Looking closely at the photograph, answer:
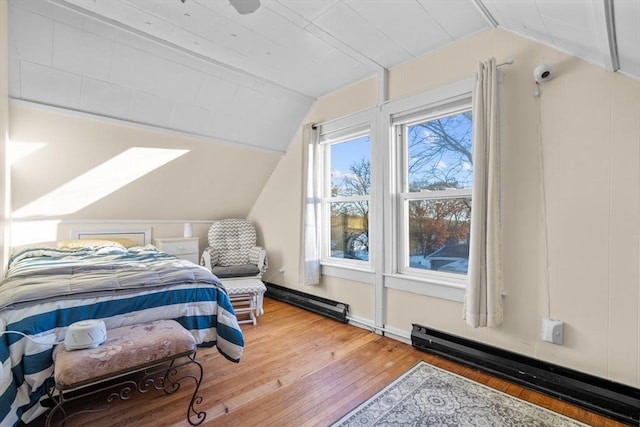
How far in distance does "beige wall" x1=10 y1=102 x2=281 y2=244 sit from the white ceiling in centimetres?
18

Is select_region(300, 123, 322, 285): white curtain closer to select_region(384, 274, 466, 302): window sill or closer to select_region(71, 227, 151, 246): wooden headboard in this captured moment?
select_region(384, 274, 466, 302): window sill

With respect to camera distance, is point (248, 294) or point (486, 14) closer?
point (486, 14)

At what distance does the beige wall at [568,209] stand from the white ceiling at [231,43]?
0.14 m

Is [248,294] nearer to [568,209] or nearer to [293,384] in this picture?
[293,384]

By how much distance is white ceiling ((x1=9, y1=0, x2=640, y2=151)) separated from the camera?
1729 millimetres

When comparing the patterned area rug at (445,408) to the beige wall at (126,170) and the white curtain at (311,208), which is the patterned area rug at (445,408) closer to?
the white curtain at (311,208)

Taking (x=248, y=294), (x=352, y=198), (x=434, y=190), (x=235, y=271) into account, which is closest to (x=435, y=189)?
(x=434, y=190)

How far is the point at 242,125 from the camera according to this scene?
139 inches

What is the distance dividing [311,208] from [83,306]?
2.21 metres

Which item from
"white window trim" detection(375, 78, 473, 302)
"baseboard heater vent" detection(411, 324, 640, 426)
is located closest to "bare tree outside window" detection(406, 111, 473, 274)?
"white window trim" detection(375, 78, 473, 302)

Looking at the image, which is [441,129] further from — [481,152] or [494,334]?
[494,334]

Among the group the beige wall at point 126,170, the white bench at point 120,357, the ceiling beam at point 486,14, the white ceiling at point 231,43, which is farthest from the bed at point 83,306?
the ceiling beam at point 486,14

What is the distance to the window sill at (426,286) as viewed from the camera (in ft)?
7.73

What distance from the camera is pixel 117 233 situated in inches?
145
